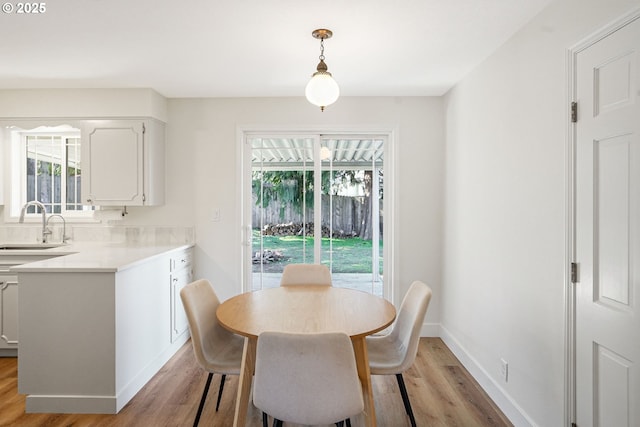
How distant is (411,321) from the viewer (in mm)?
2248

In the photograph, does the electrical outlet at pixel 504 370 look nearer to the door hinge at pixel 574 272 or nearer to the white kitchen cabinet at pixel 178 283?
the door hinge at pixel 574 272

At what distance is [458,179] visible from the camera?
3.36 metres

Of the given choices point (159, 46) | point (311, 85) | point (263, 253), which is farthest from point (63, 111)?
point (311, 85)

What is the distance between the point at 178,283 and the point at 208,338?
4.37ft

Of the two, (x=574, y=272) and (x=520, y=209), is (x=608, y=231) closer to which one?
(x=574, y=272)

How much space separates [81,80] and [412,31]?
109 inches

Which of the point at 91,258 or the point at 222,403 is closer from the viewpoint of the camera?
the point at 222,403

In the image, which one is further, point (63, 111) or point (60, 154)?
point (60, 154)

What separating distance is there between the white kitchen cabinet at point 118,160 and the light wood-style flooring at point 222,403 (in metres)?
1.55

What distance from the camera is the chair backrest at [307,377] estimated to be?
4.67 feet

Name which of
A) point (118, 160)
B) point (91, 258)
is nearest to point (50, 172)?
point (118, 160)

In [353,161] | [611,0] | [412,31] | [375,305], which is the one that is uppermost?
[412,31]

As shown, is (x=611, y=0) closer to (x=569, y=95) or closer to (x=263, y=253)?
(x=569, y=95)

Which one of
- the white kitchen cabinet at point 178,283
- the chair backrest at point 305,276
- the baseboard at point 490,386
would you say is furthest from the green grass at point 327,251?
the baseboard at point 490,386
